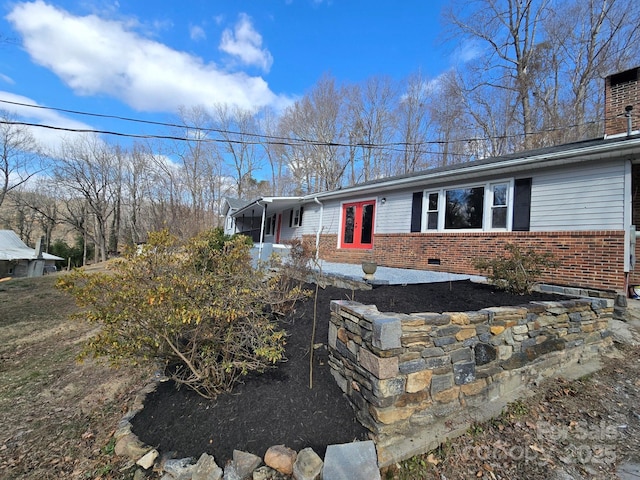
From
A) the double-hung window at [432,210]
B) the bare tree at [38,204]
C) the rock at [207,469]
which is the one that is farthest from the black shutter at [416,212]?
the bare tree at [38,204]

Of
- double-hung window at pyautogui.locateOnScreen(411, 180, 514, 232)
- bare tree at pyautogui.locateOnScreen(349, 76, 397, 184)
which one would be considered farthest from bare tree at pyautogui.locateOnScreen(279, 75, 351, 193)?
double-hung window at pyautogui.locateOnScreen(411, 180, 514, 232)

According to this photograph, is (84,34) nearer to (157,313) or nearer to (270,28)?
(270,28)

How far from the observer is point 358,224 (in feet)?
34.9

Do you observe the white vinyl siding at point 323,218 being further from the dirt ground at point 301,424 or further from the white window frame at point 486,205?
the dirt ground at point 301,424

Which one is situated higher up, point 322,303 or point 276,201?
point 276,201

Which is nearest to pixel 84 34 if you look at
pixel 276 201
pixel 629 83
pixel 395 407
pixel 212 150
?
pixel 276 201

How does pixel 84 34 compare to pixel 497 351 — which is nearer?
pixel 497 351

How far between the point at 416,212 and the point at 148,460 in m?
8.11

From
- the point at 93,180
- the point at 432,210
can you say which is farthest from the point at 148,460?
the point at 93,180

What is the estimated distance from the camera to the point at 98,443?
269 centimetres

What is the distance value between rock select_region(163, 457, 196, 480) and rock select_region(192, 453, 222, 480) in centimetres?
5

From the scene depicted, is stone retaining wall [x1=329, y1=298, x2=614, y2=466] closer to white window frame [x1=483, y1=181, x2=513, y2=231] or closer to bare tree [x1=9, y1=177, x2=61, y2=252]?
white window frame [x1=483, y1=181, x2=513, y2=231]

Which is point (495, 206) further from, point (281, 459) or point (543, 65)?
point (543, 65)

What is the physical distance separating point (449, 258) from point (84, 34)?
11227 millimetres
